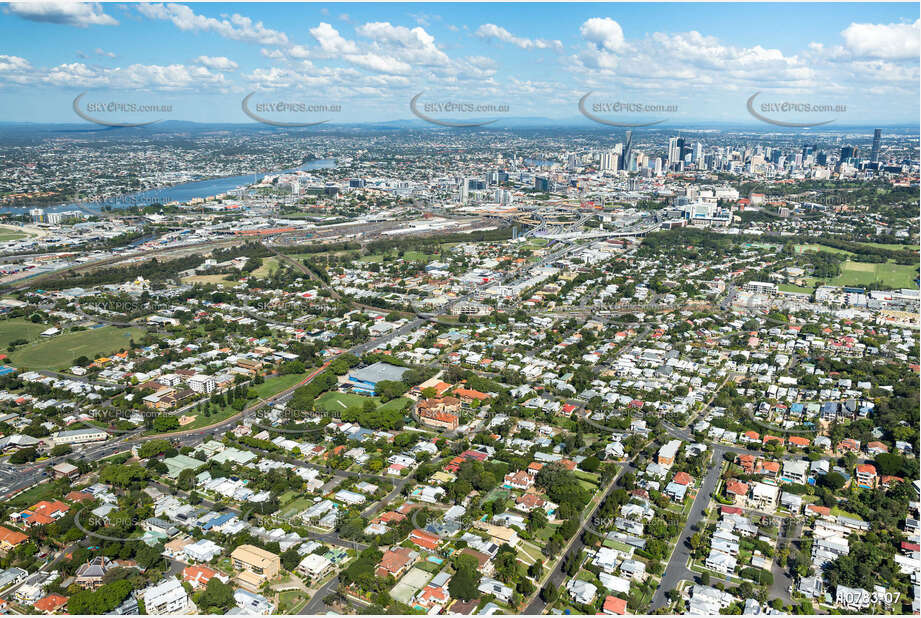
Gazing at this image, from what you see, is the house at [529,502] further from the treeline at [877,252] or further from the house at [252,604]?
the treeline at [877,252]

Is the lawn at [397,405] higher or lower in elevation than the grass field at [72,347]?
lower

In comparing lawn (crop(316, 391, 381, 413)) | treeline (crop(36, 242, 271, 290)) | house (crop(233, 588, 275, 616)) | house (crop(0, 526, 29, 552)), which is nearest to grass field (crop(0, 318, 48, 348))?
treeline (crop(36, 242, 271, 290))

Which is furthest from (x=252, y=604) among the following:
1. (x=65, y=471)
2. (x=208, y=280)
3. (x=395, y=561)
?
(x=208, y=280)

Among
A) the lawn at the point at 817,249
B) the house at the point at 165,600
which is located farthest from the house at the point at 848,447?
the lawn at the point at 817,249

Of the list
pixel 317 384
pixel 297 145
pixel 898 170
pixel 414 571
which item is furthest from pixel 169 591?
pixel 297 145

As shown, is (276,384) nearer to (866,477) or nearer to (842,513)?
(842,513)
